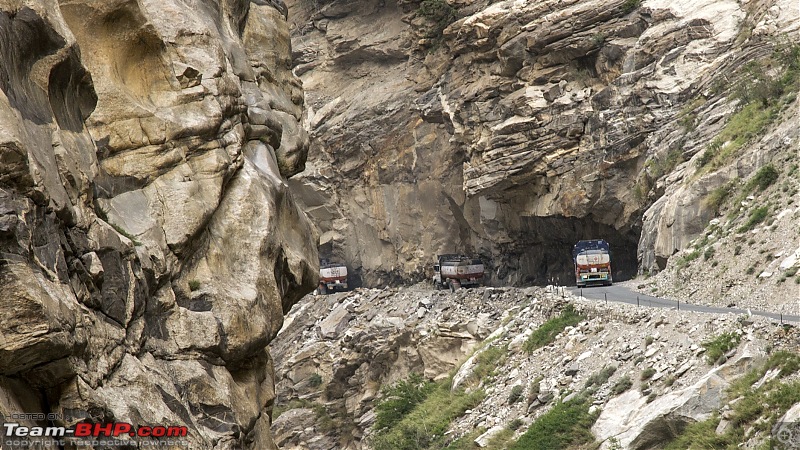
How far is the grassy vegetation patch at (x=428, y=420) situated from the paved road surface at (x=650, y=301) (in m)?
6.88

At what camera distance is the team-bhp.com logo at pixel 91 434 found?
1301 centimetres

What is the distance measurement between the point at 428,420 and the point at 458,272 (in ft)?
67.5

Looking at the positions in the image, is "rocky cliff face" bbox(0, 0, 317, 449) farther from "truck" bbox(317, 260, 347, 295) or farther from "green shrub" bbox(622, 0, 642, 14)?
"truck" bbox(317, 260, 347, 295)

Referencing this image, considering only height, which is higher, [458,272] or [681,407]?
[681,407]

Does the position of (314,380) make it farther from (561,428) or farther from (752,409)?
(752,409)

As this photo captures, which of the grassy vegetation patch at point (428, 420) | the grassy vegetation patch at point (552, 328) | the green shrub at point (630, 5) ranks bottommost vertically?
the grassy vegetation patch at point (428, 420)

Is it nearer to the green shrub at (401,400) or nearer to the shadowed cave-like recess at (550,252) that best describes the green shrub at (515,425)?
the green shrub at (401,400)

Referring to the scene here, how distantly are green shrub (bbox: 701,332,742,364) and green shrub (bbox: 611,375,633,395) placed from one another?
3.28m

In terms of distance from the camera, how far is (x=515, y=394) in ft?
113

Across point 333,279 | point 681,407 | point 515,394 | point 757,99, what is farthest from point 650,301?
point 333,279

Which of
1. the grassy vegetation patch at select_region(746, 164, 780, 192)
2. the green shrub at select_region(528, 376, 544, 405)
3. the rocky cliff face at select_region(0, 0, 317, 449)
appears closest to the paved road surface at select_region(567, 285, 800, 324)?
the green shrub at select_region(528, 376, 544, 405)

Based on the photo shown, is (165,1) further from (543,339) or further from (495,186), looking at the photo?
(495,186)

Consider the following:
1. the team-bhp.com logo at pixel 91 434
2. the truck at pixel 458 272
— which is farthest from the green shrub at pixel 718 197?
the team-bhp.com logo at pixel 91 434

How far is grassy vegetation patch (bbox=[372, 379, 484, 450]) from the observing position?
1501 inches
